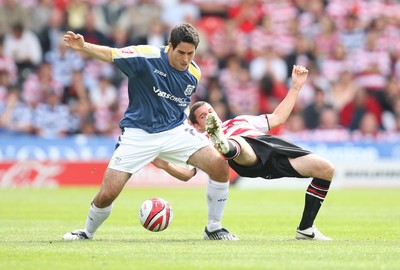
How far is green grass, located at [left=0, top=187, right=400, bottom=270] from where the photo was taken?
27.5 ft

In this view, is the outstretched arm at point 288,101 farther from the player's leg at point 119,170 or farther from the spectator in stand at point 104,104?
the spectator in stand at point 104,104

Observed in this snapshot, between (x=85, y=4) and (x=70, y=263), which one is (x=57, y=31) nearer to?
(x=85, y=4)

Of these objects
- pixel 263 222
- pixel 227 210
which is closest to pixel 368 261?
pixel 263 222

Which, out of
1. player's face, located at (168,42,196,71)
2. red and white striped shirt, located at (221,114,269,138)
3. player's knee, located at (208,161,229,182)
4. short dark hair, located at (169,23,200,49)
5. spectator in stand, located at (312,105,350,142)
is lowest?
spectator in stand, located at (312,105,350,142)

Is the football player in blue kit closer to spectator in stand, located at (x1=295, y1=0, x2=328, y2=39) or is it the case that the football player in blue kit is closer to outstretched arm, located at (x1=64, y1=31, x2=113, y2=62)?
outstretched arm, located at (x1=64, y1=31, x2=113, y2=62)

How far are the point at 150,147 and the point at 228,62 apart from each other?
49.6ft

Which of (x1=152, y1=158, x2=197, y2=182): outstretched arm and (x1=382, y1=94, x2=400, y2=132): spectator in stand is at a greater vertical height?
(x1=152, y1=158, x2=197, y2=182): outstretched arm

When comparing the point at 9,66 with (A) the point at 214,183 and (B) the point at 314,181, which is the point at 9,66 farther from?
(B) the point at 314,181

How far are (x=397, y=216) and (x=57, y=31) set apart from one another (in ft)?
45.3

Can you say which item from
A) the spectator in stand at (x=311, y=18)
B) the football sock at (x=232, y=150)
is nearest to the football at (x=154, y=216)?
the football sock at (x=232, y=150)

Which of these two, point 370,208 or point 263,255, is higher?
point 263,255

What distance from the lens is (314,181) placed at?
10.9 meters

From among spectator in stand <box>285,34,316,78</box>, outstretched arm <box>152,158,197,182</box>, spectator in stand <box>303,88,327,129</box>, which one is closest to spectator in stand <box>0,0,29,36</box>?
spectator in stand <box>285,34,316,78</box>

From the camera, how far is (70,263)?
830 cm
